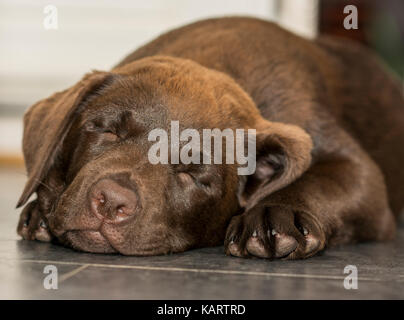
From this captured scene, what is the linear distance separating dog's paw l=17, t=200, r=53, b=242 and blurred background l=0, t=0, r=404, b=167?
4.41 metres

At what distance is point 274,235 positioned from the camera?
251 centimetres

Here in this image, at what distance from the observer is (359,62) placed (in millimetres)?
4324

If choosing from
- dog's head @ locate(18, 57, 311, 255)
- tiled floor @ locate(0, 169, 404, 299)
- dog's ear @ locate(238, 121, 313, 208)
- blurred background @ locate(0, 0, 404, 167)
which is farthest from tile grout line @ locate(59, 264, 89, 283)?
blurred background @ locate(0, 0, 404, 167)

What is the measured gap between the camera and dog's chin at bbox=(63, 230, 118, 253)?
2.45 m

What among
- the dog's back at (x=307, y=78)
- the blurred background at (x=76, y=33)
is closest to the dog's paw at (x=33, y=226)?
the dog's back at (x=307, y=78)

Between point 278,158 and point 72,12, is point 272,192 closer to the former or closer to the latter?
point 278,158

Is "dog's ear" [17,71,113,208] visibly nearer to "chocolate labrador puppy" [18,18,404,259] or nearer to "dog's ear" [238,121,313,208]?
"chocolate labrador puppy" [18,18,404,259]

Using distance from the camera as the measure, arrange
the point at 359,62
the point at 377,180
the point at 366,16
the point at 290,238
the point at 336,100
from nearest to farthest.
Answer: the point at 290,238 → the point at 377,180 → the point at 336,100 → the point at 359,62 → the point at 366,16

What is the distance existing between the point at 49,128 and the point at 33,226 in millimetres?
411

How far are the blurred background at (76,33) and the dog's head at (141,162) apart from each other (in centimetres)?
416

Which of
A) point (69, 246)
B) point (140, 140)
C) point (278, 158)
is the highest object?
point (140, 140)

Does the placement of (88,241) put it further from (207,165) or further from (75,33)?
(75,33)
